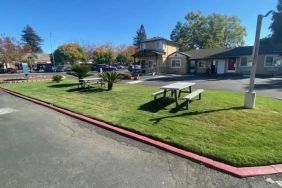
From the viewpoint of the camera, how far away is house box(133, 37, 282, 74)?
25.3 meters

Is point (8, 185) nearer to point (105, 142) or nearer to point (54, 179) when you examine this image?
point (54, 179)

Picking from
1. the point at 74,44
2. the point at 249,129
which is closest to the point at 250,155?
the point at 249,129

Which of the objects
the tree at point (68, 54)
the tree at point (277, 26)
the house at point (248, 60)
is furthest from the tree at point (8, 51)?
the tree at point (277, 26)

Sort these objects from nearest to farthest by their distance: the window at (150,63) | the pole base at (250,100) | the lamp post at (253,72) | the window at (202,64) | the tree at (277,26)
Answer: the lamp post at (253,72)
the pole base at (250,100)
the window at (202,64)
the window at (150,63)
the tree at (277,26)

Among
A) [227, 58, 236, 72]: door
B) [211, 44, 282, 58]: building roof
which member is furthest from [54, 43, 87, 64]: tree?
[227, 58, 236, 72]: door

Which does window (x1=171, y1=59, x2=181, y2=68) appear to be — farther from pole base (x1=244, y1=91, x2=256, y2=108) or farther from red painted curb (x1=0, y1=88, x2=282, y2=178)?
red painted curb (x1=0, y1=88, x2=282, y2=178)

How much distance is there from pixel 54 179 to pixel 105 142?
66.9 inches

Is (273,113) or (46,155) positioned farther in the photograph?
(273,113)

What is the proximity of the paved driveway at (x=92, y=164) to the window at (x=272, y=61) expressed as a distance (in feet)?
86.2

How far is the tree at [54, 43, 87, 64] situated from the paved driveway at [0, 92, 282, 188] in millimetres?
58542

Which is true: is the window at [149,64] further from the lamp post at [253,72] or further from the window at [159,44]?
the lamp post at [253,72]

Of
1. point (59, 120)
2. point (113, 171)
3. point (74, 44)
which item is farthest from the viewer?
point (74, 44)

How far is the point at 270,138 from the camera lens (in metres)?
4.69

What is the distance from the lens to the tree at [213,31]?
48906 mm
